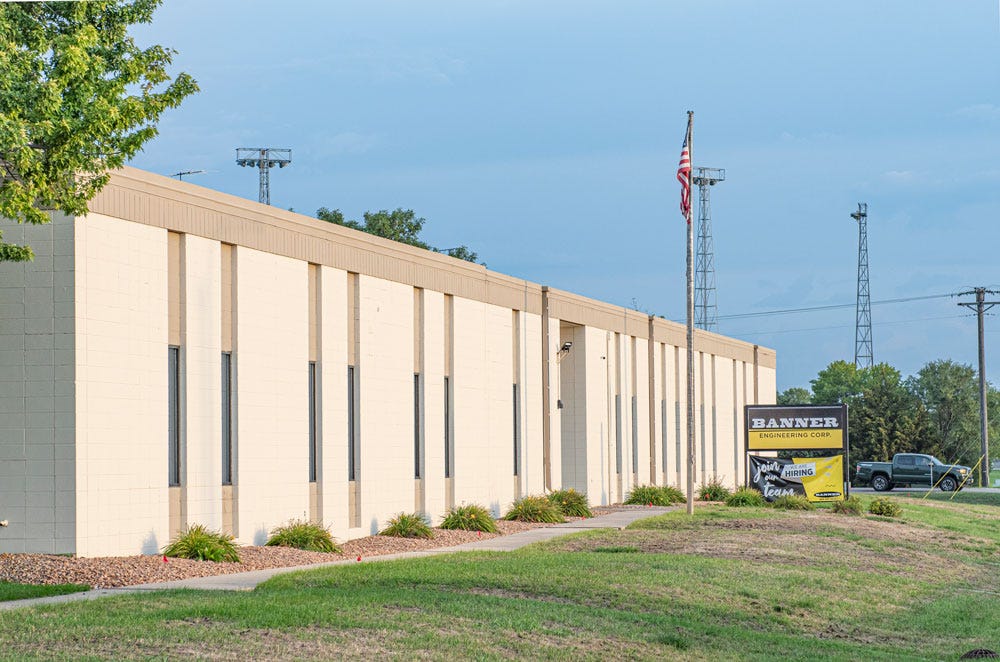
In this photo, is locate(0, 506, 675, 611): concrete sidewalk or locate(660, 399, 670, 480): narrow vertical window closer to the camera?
locate(0, 506, 675, 611): concrete sidewalk

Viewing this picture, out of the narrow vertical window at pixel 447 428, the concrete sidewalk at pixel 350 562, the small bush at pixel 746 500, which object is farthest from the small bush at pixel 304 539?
the small bush at pixel 746 500

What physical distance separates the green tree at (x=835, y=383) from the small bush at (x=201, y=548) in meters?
94.9

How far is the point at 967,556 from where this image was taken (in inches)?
979

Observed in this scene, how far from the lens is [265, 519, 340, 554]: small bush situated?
21.5m

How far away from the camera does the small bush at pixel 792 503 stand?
32938 millimetres

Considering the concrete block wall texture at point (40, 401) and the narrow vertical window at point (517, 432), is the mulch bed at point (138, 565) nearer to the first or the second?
the concrete block wall texture at point (40, 401)

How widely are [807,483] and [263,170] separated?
42345mm

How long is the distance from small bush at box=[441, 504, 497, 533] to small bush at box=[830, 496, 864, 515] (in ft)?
34.6

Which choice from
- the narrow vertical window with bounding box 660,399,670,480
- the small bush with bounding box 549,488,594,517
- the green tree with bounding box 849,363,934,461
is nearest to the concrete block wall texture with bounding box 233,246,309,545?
the small bush with bounding box 549,488,594,517

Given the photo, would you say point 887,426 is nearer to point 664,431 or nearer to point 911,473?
point 911,473

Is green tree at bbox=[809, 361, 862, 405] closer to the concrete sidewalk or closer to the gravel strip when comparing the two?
the concrete sidewalk

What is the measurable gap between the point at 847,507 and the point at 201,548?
63.4 feet

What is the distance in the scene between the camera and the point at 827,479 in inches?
1374

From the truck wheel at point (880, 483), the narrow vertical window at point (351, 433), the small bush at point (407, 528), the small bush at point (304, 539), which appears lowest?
the truck wheel at point (880, 483)
